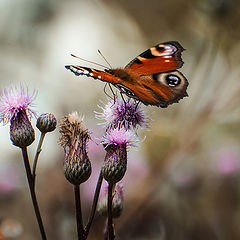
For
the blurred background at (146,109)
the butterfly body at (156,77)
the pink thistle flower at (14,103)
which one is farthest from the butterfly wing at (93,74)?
the blurred background at (146,109)

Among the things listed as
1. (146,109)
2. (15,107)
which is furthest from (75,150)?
(146,109)

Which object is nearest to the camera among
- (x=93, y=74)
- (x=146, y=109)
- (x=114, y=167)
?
(x=114, y=167)

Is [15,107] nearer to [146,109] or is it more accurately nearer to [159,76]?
[159,76]

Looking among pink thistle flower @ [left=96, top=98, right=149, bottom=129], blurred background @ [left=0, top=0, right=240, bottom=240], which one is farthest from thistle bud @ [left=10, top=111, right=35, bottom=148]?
blurred background @ [left=0, top=0, right=240, bottom=240]

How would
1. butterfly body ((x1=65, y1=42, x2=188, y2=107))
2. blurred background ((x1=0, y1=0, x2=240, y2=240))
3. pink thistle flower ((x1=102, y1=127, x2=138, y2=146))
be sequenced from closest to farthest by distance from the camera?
1. pink thistle flower ((x1=102, y1=127, x2=138, y2=146))
2. butterfly body ((x1=65, y1=42, x2=188, y2=107))
3. blurred background ((x1=0, y1=0, x2=240, y2=240))

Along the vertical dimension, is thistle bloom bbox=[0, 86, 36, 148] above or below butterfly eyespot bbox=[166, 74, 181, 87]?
below

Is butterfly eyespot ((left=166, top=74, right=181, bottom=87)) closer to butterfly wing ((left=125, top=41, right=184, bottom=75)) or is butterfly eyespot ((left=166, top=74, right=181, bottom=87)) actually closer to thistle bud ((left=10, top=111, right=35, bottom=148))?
butterfly wing ((left=125, top=41, right=184, bottom=75))
